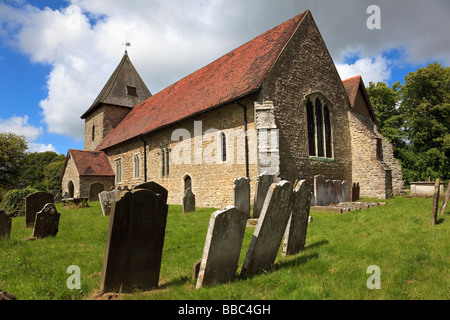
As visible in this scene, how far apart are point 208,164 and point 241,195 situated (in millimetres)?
5068

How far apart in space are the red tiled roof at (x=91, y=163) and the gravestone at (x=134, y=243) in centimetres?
1982

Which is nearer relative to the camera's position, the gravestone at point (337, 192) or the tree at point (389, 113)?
the gravestone at point (337, 192)

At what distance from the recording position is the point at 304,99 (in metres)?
13.5

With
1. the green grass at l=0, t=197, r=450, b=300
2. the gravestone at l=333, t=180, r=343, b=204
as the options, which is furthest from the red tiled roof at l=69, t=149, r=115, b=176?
the gravestone at l=333, t=180, r=343, b=204

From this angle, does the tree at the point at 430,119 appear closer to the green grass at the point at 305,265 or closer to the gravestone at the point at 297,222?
the green grass at the point at 305,265

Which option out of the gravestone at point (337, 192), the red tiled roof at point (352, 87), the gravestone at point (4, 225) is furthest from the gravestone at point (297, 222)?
the red tiled roof at point (352, 87)

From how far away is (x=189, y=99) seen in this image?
1659 cm

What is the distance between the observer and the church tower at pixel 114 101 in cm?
2672

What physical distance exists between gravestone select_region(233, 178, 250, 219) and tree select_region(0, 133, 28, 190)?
34952 mm

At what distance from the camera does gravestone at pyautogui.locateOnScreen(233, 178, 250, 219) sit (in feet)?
29.2

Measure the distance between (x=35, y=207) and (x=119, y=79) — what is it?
2192 cm

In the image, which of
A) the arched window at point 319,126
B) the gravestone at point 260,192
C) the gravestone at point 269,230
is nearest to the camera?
the gravestone at point 269,230

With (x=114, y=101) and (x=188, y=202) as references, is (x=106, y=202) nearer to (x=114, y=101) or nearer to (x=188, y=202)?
(x=188, y=202)

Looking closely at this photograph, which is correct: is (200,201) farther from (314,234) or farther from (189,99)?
(314,234)
